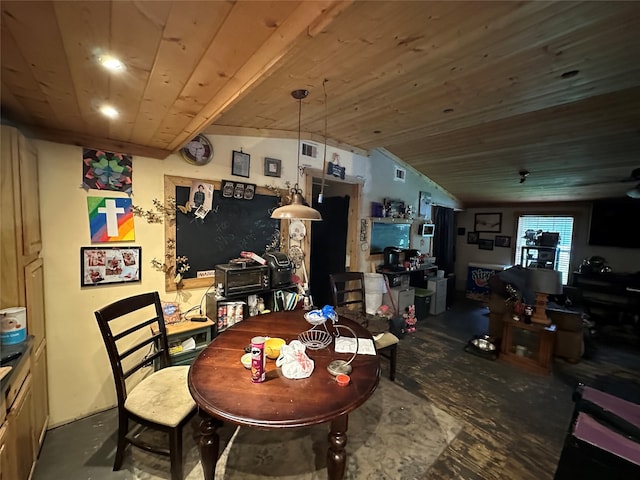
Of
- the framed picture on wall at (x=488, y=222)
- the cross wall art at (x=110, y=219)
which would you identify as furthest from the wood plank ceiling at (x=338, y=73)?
the framed picture on wall at (x=488, y=222)

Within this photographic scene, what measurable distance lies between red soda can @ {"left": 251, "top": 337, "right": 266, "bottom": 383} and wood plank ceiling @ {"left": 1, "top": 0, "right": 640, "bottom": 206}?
1.22 metres

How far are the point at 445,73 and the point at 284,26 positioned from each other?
1.56 m

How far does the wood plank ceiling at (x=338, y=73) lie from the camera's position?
Answer: 0.86 m

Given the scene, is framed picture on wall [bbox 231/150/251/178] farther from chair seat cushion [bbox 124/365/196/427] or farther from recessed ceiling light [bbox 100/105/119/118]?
chair seat cushion [bbox 124/365/196/427]

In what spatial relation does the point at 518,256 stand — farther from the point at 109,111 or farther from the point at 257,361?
the point at 109,111

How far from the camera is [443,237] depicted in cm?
586

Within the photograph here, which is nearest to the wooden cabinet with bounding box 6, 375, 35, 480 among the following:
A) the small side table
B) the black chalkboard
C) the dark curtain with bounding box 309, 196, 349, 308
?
the black chalkboard

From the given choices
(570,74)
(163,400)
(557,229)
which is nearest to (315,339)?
(163,400)

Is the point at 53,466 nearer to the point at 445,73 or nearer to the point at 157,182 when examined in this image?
the point at 157,182

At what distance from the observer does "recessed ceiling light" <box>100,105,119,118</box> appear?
145cm

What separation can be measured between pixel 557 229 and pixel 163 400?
716 cm

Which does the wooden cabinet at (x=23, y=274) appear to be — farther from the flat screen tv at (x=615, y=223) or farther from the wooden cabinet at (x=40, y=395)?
the flat screen tv at (x=615, y=223)

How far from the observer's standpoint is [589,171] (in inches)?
147

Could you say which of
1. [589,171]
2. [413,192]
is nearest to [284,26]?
[413,192]
